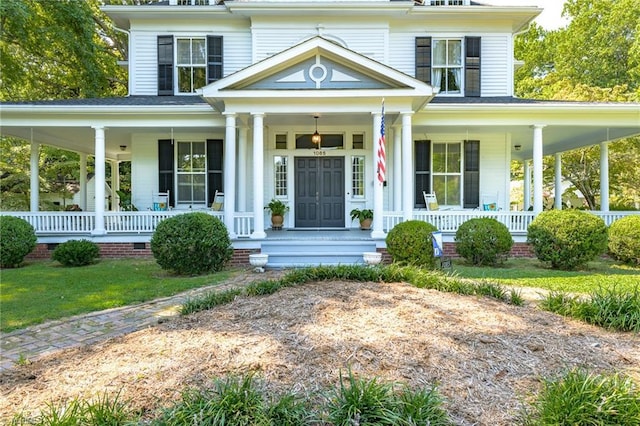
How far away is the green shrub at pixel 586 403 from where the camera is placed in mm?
2582

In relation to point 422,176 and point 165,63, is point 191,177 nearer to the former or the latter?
point 165,63

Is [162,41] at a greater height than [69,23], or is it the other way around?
[69,23]

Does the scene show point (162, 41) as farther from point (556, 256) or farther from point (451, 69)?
point (556, 256)

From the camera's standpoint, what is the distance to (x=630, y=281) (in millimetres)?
7328

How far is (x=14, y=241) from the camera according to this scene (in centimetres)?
928

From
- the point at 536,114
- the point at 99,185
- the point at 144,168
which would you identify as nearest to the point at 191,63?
the point at 144,168

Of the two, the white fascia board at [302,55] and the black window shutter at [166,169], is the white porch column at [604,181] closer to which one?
the white fascia board at [302,55]

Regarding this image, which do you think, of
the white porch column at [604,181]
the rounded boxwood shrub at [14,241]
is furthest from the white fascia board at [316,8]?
the rounded boxwood shrub at [14,241]

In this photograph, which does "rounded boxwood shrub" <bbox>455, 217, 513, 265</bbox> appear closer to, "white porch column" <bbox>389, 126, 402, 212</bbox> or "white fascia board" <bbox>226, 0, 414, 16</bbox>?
"white porch column" <bbox>389, 126, 402, 212</bbox>

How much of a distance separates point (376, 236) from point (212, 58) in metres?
7.70

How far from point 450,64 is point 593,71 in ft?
52.3

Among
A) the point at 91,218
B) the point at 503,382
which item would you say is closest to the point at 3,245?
the point at 91,218

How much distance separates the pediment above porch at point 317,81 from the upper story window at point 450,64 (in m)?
3.36

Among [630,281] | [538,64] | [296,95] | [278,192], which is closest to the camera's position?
[630,281]
